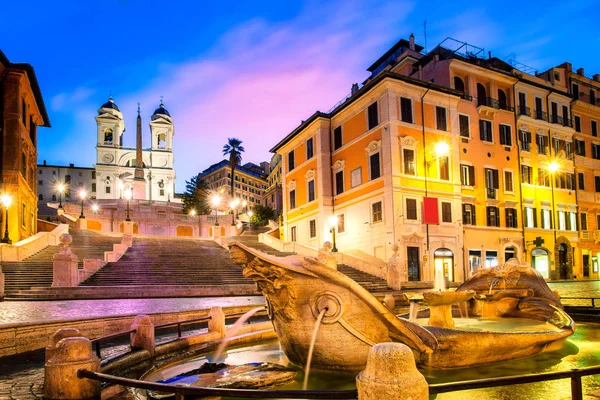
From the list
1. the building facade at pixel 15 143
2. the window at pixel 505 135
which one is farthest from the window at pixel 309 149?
the building facade at pixel 15 143

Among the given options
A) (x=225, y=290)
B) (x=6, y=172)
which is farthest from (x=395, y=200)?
(x=6, y=172)

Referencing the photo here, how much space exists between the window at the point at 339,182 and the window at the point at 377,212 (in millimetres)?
4648

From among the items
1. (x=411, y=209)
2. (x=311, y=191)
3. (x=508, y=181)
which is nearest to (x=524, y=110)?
(x=508, y=181)

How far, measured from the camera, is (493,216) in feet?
112

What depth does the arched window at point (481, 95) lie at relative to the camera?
35188 millimetres

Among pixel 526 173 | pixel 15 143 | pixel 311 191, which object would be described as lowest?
pixel 311 191

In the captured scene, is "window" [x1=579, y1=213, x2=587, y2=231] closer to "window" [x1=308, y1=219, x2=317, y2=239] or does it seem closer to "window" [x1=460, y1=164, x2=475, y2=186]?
"window" [x1=460, y1=164, x2=475, y2=186]

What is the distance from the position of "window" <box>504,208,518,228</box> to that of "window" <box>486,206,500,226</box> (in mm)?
919

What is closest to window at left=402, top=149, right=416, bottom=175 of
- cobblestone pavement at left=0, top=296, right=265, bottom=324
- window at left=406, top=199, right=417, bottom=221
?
window at left=406, top=199, right=417, bottom=221

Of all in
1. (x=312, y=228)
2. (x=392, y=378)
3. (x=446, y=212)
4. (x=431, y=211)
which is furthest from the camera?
(x=312, y=228)

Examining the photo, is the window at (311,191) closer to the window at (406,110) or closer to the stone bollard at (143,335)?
the window at (406,110)

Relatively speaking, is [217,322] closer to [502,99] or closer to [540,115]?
[502,99]

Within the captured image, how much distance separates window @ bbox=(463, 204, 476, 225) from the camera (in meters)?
32.7

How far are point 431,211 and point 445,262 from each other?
3588 millimetres
